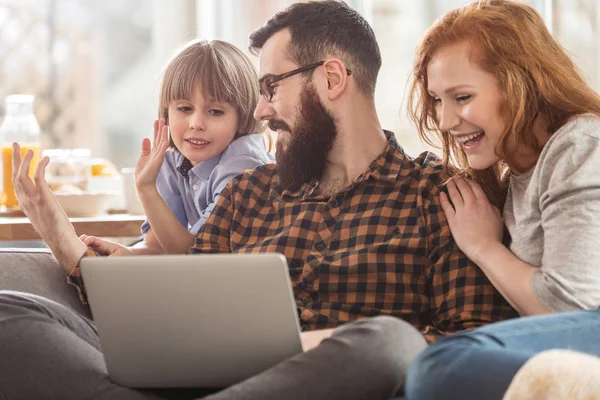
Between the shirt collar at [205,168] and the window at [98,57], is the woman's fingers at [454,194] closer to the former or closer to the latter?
the shirt collar at [205,168]

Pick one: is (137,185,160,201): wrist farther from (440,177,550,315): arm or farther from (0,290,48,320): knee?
(440,177,550,315): arm

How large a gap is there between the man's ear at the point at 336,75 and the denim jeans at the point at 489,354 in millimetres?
757

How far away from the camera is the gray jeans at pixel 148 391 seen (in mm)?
1384

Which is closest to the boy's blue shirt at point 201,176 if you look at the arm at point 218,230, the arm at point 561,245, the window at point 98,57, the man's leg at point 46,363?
the arm at point 218,230

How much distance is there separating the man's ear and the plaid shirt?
15cm

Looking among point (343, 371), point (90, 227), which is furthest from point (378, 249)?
point (90, 227)

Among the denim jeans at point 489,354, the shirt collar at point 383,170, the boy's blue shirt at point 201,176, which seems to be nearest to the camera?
the denim jeans at point 489,354

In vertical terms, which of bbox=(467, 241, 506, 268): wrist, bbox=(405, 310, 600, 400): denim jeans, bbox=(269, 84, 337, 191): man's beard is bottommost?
bbox=(405, 310, 600, 400): denim jeans

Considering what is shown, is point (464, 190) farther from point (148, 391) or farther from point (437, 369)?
point (148, 391)

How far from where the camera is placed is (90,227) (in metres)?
2.41

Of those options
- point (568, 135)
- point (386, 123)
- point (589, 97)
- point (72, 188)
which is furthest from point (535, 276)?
point (386, 123)

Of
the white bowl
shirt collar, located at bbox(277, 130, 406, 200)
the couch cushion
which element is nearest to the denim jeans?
shirt collar, located at bbox(277, 130, 406, 200)

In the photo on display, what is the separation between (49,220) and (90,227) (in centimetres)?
37

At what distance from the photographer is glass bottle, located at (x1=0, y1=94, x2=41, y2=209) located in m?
2.68
